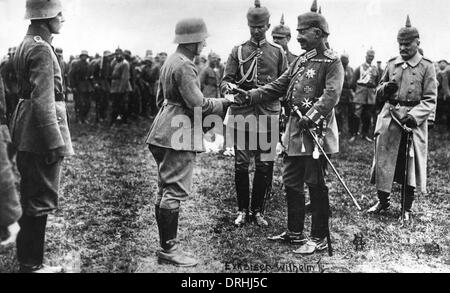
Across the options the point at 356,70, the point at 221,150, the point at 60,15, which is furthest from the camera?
the point at 356,70

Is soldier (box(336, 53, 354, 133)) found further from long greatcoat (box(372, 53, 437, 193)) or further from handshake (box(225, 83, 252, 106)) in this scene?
handshake (box(225, 83, 252, 106))

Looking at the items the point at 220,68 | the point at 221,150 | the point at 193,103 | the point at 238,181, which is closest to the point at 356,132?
the point at 221,150

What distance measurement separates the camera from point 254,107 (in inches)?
241

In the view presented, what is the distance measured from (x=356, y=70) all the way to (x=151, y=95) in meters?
7.54

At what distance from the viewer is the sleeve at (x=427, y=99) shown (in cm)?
632

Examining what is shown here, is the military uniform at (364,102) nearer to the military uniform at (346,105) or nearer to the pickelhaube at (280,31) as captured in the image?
the military uniform at (346,105)

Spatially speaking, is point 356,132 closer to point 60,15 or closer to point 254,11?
point 254,11

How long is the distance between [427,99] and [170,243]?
3.63m

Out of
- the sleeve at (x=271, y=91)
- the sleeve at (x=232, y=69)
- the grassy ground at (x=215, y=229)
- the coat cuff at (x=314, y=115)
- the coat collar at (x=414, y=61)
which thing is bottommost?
the grassy ground at (x=215, y=229)

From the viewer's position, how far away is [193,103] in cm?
467

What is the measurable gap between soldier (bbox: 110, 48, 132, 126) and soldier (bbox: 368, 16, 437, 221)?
1034 centimetres

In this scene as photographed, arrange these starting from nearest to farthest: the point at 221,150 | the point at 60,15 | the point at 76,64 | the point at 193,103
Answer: the point at 60,15
the point at 193,103
the point at 221,150
the point at 76,64

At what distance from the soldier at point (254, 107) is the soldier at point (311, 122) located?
1.97 feet

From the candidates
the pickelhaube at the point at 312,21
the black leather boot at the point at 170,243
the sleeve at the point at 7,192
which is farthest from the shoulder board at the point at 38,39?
the pickelhaube at the point at 312,21
